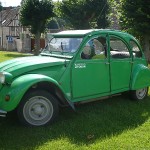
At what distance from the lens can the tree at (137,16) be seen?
16.6 meters

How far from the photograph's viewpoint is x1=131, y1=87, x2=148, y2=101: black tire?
793cm

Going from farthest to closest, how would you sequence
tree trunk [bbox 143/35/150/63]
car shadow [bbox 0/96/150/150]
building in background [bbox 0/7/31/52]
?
building in background [bbox 0/7/31/52]
tree trunk [bbox 143/35/150/63]
car shadow [bbox 0/96/150/150]

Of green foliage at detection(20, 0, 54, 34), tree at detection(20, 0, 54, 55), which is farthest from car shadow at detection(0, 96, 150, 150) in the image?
green foliage at detection(20, 0, 54, 34)

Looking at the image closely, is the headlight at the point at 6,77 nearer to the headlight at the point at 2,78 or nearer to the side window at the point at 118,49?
the headlight at the point at 2,78

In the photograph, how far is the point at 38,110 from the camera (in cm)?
586

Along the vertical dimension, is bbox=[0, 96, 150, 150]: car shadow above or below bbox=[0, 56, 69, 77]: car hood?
below

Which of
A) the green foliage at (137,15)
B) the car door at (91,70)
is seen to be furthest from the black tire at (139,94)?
the green foliage at (137,15)

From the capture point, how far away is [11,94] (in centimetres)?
548

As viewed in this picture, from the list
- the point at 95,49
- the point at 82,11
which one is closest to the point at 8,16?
the point at 82,11

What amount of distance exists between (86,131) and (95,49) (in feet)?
6.31

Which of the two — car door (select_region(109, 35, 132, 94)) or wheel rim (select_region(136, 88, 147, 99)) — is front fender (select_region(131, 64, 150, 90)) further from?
wheel rim (select_region(136, 88, 147, 99))

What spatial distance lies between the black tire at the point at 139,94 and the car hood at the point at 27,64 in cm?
247

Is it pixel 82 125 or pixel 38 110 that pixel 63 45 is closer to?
pixel 38 110

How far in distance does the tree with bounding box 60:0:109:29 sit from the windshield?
20744mm
